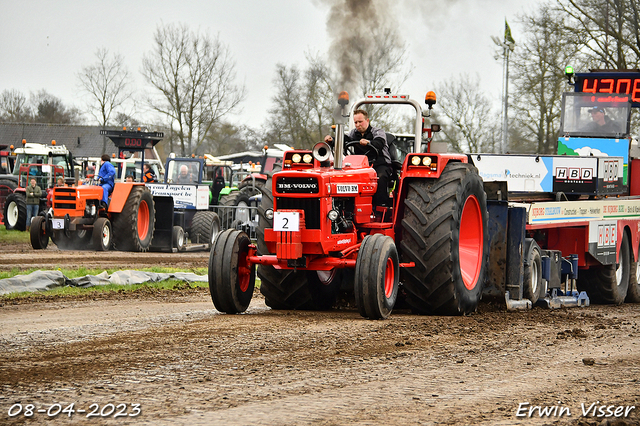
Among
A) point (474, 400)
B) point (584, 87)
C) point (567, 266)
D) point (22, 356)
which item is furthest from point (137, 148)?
point (474, 400)

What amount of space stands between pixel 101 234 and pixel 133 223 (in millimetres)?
742

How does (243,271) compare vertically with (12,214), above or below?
below

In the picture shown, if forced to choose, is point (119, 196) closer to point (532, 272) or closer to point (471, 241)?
point (532, 272)

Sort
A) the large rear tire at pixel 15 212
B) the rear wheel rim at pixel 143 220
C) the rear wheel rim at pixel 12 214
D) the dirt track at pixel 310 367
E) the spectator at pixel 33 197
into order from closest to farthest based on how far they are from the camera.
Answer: the dirt track at pixel 310 367 < the rear wheel rim at pixel 143 220 < the spectator at pixel 33 197 < the large rear tire at pixel 15 212 < the rear wheel rim at pixel 12 214

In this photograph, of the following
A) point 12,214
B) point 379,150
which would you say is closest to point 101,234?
point 12,214

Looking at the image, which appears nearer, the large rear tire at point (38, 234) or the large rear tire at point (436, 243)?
the large rear tire at point (436, 243)

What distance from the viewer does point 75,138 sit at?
68562 millimetres

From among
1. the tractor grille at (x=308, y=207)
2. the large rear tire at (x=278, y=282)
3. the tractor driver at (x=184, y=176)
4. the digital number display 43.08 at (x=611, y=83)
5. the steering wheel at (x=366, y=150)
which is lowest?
the large rear tire at (x=278, y=282)

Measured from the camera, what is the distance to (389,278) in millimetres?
7348

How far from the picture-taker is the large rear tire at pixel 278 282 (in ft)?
26.0

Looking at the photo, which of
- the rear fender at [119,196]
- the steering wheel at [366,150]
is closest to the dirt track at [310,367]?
the steering wheel at [366,150]

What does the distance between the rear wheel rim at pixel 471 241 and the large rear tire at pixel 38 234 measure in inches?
487

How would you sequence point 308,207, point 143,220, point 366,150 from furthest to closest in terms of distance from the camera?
point 143,220
point 366,150
point 308,207

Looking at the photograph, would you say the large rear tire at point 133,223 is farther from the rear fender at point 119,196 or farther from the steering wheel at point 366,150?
the steering wheel at point 366,150
